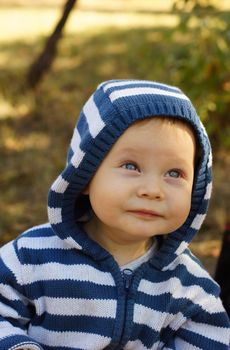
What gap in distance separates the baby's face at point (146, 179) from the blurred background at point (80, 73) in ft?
3.84

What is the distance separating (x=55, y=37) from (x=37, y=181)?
1382mm

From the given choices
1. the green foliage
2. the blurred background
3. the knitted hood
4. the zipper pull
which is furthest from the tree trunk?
the zipper pull

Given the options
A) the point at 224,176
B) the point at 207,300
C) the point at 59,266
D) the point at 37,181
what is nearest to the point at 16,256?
the point at 59,266

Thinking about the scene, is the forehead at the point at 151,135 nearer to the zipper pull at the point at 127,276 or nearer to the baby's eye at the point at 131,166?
the baby's eye at the point at 131,166

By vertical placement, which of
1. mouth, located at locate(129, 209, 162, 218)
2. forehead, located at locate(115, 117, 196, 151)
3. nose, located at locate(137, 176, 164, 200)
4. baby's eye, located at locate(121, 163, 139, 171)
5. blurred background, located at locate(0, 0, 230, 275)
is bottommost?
blurred background, located at locate(0, 0, 230, 275)

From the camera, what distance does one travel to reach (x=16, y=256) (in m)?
1.92

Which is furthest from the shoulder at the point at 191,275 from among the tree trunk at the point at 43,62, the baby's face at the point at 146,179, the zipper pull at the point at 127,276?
the tree trunk at the point at 43,62

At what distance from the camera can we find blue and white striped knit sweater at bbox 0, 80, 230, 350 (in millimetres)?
1840

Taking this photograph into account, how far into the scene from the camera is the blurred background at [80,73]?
125 inches

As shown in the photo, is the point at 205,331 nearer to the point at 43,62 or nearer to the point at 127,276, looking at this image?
the point at 127,276

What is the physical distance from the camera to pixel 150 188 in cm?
174

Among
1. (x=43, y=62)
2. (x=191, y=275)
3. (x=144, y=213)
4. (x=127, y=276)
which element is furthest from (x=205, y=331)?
(x=43, y=62)

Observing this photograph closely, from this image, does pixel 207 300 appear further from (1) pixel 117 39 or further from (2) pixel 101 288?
(1) pixel 117 39

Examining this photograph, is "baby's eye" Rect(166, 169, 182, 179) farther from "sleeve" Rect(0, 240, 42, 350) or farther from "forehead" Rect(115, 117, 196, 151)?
"sleeve" Rect(0, 240, 42, 350)
